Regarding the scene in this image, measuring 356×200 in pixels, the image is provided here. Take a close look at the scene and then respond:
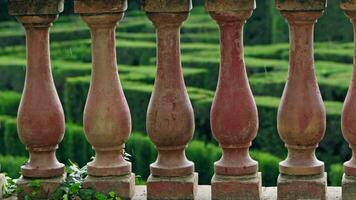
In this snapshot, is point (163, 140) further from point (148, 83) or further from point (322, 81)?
point (148, 83)

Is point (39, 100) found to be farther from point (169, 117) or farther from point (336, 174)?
point (336, 174)

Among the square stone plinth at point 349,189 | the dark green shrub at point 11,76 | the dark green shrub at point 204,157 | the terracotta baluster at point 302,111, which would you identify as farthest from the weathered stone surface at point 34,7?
the dark green shrub at point 11,76

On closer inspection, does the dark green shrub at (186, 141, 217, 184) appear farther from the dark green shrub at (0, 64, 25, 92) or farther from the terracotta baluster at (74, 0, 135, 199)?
the dark green shrub at (0, 64, 25, 92)

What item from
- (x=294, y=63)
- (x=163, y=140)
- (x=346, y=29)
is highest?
(x=294, y=63)

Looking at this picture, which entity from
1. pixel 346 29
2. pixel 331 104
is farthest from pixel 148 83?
pixel 346 29

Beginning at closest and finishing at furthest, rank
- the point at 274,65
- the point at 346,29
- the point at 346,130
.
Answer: the point at 346,130, the point at 274,65, the point at 346,29

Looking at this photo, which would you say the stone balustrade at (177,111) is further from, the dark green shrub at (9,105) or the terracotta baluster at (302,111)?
the dark green shrub at (9,105)

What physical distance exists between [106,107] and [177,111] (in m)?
0.33

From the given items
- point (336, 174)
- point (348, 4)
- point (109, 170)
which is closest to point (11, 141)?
point (336, 174)

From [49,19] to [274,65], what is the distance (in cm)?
1305

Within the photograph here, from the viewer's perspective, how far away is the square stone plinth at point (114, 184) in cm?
526

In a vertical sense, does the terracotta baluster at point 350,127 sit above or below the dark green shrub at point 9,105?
above

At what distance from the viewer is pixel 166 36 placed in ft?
16.9

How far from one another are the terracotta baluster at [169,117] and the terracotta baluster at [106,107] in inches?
5.1
